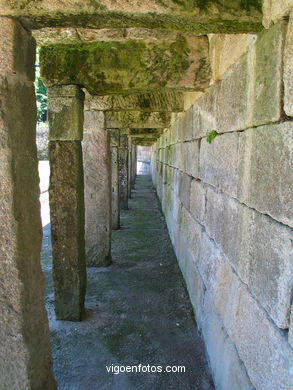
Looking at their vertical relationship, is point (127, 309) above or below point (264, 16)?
below

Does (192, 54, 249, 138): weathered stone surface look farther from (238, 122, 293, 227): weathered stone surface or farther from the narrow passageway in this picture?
the narrow passageway

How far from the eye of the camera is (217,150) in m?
2.57

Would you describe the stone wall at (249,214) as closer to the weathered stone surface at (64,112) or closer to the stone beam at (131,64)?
the stone beam at (131,64)

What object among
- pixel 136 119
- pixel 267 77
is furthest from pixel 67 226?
pixel 136 119

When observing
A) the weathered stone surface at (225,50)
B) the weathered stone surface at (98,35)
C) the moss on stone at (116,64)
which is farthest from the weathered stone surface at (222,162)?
the weathered stone surface at (98,35)

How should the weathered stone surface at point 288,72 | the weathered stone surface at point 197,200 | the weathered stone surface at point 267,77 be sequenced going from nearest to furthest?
the weathered stone surface at point 288,72 < the weathered stone surface at point 267,77 < the weathered stone surface at point 197,200

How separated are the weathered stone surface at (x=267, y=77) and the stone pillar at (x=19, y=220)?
4.15 feet

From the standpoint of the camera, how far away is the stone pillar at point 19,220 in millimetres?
1491

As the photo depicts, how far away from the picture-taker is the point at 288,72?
1325 mm

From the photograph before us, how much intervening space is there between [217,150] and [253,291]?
4.13 feet

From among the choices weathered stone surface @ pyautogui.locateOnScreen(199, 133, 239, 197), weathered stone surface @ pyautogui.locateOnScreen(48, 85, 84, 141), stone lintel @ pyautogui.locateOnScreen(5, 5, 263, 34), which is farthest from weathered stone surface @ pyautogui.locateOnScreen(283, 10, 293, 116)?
weathered stone surface @ pyautogui.locateOnScreen(48, 85, 84, 141)

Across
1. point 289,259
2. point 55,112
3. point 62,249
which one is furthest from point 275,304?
point 55,112

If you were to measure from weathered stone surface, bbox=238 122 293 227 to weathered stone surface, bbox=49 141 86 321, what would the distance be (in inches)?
71.9

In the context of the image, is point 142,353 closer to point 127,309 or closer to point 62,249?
point 127,309
